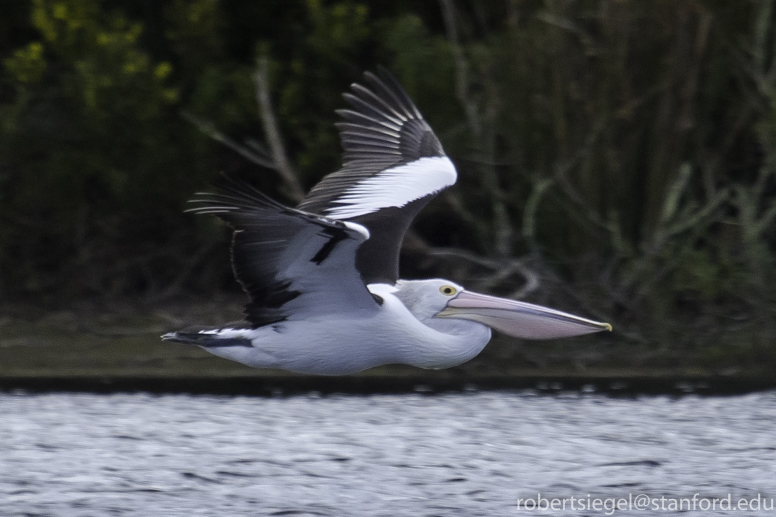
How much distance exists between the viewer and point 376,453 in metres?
8.41

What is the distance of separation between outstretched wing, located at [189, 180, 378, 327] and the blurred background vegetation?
17.7 ft

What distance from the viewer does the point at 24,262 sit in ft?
44.1

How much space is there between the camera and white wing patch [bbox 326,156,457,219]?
6.32 meters

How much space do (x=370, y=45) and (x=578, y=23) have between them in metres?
2.79

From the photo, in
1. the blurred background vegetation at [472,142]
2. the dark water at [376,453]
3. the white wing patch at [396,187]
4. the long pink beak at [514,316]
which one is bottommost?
the dark water at [376,453]

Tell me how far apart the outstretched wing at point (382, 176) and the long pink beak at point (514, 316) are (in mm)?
425

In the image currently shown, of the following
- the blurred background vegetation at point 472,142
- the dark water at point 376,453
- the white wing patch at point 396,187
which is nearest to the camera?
the white wing patch at point 396,187

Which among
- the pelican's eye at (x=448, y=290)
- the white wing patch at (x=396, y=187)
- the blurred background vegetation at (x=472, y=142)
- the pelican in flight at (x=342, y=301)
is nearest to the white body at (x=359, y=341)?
the pelican in flight at (x=342, y=301)

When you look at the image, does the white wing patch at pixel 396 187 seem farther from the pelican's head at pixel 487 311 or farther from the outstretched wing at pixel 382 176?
the pelican's head at pixel 487 311

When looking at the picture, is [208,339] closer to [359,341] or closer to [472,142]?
[359,341]

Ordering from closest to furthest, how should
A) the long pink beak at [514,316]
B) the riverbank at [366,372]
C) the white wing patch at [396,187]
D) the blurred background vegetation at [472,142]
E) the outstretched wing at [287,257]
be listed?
the outstretched wing at [287,257]
the long pink beak at [514,316]
the white wing patch at [396,187]
the riverbank at [366,372]
the blurred background vegetation at [472,142]

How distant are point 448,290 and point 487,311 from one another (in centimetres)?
20

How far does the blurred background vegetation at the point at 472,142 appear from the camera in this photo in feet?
36.5

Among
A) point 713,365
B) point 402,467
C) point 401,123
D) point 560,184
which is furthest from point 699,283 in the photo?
point 401,123
